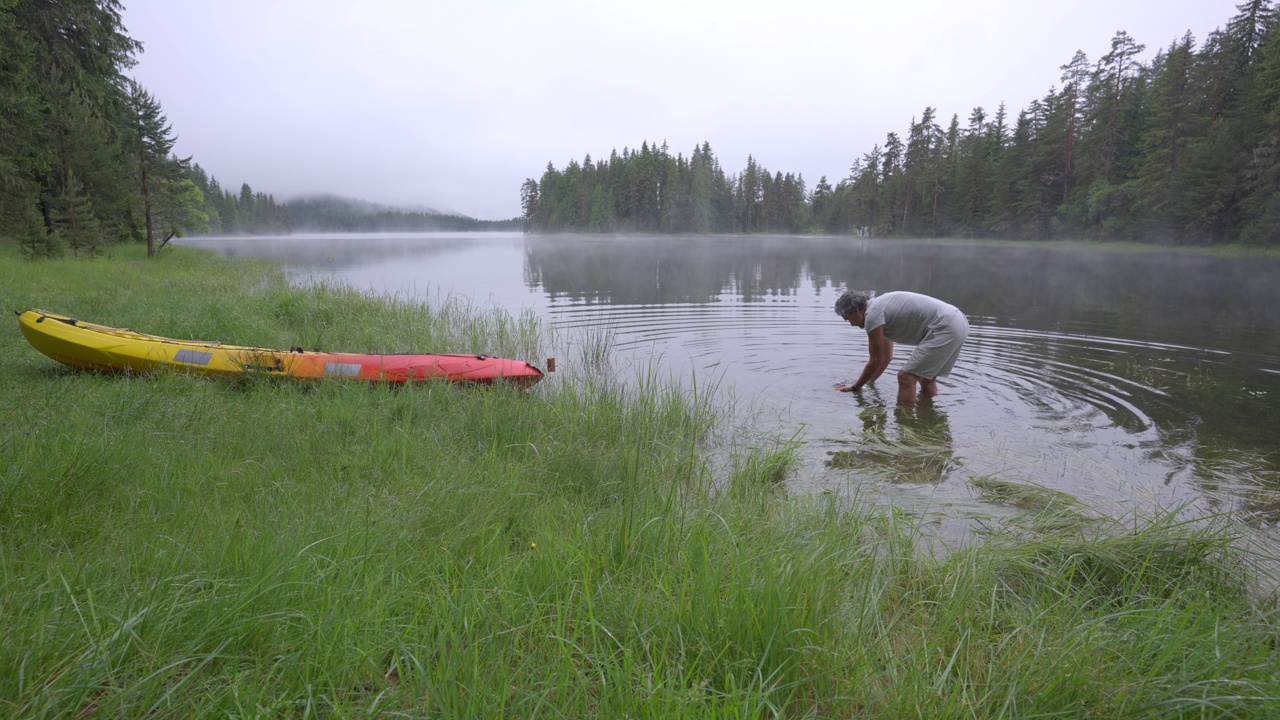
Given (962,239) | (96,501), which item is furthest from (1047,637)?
(962,239)

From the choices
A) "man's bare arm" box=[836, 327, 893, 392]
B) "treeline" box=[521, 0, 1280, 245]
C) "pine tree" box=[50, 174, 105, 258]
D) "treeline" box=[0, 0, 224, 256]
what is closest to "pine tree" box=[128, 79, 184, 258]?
"treeline" box=[0, 0, 224, 256]

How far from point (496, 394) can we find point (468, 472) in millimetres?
1999

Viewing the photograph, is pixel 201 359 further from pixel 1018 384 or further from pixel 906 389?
pixel 1018 384

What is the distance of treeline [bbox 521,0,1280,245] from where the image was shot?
35.3 metres

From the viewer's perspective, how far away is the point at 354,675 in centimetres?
186

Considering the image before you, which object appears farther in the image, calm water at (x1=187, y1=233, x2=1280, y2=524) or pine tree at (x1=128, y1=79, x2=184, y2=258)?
pine tree at (x1=128, y1=79, x2=184, y2=258)

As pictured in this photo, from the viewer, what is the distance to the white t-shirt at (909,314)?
7316 mm

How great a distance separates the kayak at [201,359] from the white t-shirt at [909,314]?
177 inches

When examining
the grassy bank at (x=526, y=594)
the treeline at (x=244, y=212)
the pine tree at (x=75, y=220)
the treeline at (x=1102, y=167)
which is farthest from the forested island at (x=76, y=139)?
the treeline at (x=244, y=212)

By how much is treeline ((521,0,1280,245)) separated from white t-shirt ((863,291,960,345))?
128 ft

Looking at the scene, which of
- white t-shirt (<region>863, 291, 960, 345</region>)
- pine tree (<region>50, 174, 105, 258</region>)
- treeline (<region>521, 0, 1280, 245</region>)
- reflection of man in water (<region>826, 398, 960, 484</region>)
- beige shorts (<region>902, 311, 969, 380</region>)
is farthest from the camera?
treeline (<region>521, 0, 1280, 245</region>)

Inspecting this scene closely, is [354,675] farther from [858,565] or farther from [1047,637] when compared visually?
[1047,637]

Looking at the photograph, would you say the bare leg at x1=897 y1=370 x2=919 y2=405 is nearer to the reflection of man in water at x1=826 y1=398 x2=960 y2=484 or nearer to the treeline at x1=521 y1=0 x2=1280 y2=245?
the reflection of man in water at x1=826 y1=398 x2=960 y2=484

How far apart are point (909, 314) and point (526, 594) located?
21.4ft
